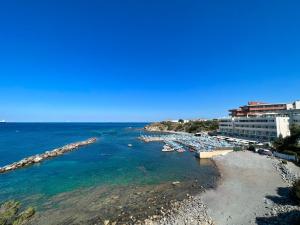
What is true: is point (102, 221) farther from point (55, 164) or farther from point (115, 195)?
point (55, 164)

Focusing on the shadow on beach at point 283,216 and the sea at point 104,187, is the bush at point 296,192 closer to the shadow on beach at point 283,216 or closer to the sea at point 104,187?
the shadow on beach at point 283,216

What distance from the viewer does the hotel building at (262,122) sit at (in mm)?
62250

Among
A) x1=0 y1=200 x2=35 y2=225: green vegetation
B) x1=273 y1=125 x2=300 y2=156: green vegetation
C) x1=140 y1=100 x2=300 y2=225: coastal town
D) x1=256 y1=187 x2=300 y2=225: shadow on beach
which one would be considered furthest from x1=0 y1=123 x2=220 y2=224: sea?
x1=273 y1=125 x2=300 y2=156: green vegetation

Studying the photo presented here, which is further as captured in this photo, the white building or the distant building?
the distant building

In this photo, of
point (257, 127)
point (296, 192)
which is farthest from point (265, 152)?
point (257, 127)

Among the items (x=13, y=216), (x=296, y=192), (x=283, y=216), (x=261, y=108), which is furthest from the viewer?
(x=261, y=108)

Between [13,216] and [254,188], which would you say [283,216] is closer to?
[254,188]

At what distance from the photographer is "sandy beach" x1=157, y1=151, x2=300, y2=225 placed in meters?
19.7

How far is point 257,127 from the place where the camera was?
71.4 metres

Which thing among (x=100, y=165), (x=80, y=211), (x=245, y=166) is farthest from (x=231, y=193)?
(x=100, y=165)

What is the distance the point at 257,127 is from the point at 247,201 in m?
54.4

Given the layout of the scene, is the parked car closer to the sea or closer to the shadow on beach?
the sea

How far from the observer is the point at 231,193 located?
1046 inches

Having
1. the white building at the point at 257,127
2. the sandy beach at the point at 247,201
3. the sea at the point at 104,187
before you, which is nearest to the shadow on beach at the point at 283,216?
the sandy beach at the point at 247,201
